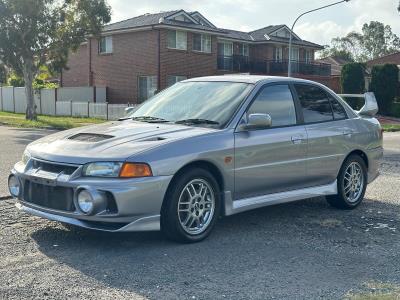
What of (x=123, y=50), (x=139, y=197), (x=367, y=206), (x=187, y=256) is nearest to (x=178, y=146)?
(x=139, y=197)

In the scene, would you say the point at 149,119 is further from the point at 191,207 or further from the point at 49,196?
the point at 49,196

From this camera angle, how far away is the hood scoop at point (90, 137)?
568 cm

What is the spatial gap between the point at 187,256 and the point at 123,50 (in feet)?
109

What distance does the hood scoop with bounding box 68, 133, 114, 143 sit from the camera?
5.68 metres

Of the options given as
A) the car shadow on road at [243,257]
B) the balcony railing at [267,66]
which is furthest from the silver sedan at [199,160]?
the balcony railing at [267,66]

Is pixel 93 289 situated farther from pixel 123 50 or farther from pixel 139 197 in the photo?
pixel 123 50

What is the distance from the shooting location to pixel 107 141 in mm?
5586

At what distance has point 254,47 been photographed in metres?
46.1

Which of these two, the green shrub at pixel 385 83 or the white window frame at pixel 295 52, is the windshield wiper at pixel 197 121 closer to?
the green shrub at pixel 385 83

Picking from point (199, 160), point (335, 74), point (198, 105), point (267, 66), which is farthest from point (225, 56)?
point (199, 160)

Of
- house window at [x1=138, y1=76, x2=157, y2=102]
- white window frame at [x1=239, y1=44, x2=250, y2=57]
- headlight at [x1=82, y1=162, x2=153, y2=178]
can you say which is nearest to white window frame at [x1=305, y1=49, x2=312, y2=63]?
white window frame at [x1=239, y1=44, x2=250, y2=57]

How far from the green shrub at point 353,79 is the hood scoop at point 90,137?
3532 cm

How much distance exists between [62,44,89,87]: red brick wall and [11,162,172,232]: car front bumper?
36.7 m

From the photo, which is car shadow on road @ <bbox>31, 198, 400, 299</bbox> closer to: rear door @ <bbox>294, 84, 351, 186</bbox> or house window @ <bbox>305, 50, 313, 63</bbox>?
rear door @ <bbox>294, 84, 351, 186</bbox>
